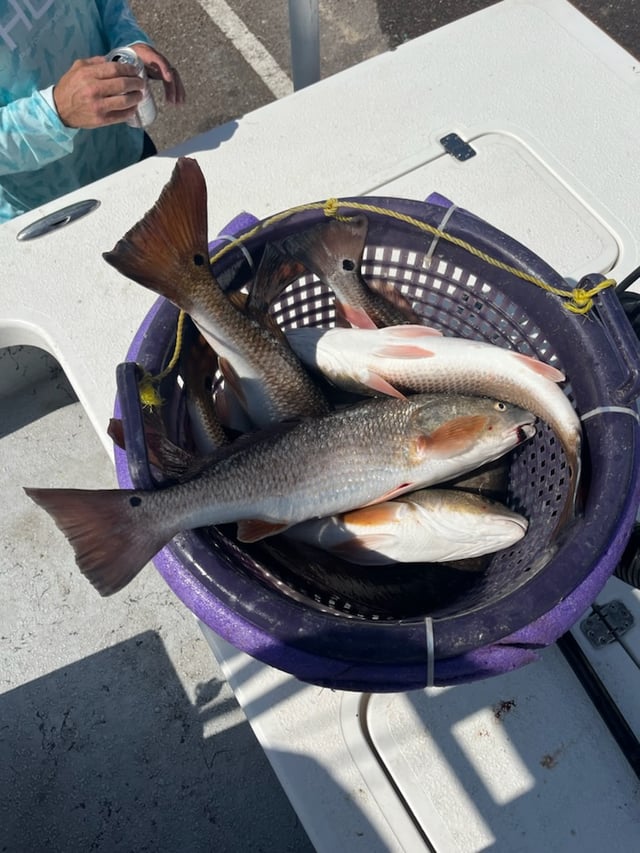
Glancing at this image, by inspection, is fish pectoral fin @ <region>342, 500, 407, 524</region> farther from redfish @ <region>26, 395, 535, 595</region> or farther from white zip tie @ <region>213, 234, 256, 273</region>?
white zip tie @ <region>213, 234, 256, 273</region>

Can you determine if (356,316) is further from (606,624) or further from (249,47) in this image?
(249,47)

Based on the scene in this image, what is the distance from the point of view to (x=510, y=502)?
1.72 metres

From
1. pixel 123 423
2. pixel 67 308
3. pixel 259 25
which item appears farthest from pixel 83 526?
pixel 259 25

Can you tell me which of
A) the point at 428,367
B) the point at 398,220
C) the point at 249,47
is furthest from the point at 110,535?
the point at 249,47

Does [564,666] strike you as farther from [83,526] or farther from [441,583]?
[83,526]

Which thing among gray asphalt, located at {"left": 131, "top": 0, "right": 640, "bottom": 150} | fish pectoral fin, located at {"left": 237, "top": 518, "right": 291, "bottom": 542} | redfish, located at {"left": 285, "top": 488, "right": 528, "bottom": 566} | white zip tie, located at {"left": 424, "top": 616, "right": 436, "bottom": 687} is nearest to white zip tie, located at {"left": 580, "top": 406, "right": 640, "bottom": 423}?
redfish, located at {"left": 285, "top": 488, "right": 528, "bottom": 566}

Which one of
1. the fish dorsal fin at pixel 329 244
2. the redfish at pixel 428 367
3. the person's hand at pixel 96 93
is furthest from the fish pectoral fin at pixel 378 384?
the person's hand at pixel 96 93

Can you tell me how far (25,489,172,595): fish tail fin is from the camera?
47.8 inches

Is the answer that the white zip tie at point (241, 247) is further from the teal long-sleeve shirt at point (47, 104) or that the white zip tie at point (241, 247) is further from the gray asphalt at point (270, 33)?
the gray asphalt at point (270, 33)

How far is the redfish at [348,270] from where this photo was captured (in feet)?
4.98

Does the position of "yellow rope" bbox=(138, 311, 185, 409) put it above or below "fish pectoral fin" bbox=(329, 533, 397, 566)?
above

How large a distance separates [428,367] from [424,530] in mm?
372

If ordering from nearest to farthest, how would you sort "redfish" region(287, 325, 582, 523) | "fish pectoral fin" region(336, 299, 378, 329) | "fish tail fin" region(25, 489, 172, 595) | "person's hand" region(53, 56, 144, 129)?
"fish tail fin" region(25, 489, 172, 595) < "redfish" region(287, 325, 582, 523) < "fish pectoral fin" region(336, 299, 378, 329) < "person's hand" region(53, 56, 144, 129)

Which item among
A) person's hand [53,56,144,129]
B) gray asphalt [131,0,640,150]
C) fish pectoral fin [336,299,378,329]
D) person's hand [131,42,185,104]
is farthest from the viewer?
gray asphalt [131,0,640,150]
